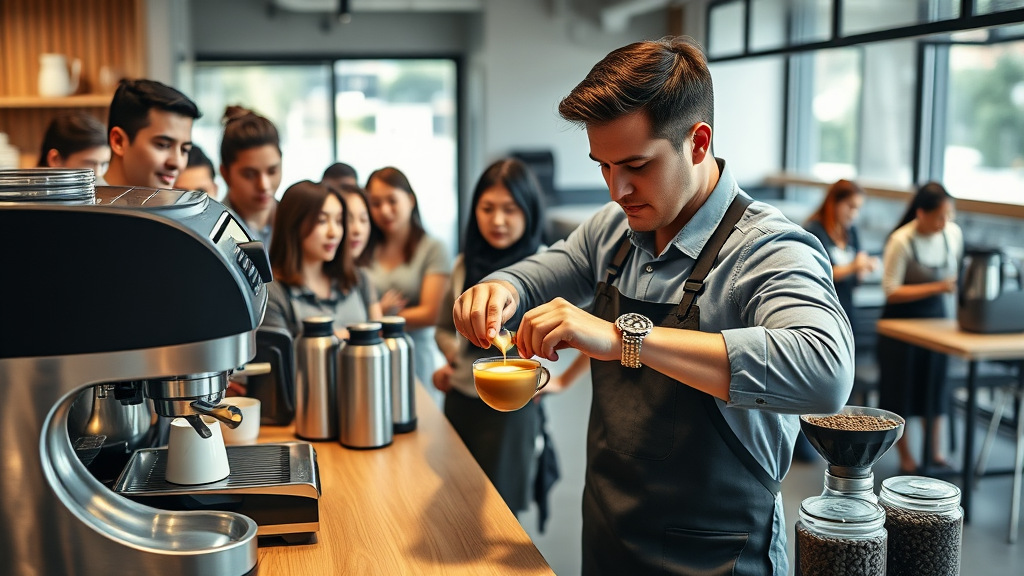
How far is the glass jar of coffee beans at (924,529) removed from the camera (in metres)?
1.18

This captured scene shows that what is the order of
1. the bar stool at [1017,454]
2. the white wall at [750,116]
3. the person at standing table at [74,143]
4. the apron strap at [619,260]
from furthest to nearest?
the white wall at [750,116] → the bar stool at [1017,454] → the person at standing table at [74,143] → the apron strap at [619,260]

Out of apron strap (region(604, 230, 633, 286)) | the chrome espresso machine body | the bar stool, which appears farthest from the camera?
the bar stool

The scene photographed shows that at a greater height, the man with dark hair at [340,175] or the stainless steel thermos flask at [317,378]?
the man with dark hair at [340,175]

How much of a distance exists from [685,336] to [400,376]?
35.5 inches

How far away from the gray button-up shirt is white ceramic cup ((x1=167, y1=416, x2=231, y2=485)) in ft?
2.00

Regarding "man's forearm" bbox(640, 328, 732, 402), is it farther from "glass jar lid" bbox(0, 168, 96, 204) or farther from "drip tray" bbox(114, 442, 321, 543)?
"glass jar lid" bbox(0, 168, 96, 204)

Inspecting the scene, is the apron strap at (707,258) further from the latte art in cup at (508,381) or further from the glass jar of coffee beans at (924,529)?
the glass jar of coffee beans at (924,529)

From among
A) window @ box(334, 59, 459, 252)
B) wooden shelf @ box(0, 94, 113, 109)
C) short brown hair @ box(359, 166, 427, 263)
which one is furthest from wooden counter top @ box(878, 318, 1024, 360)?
window @ box(334, 59, 459, 252)

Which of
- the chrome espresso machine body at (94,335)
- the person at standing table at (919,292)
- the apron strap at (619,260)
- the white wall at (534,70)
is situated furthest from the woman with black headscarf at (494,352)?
the white wall at (534,70)

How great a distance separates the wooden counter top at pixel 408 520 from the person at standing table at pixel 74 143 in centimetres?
170

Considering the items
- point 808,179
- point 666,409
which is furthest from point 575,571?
point 808,179

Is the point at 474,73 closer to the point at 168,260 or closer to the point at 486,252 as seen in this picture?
the point at 486,252

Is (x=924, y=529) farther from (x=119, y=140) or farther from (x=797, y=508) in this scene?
(x=797, y=508)

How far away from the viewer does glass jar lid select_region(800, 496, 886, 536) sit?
3.72ft
